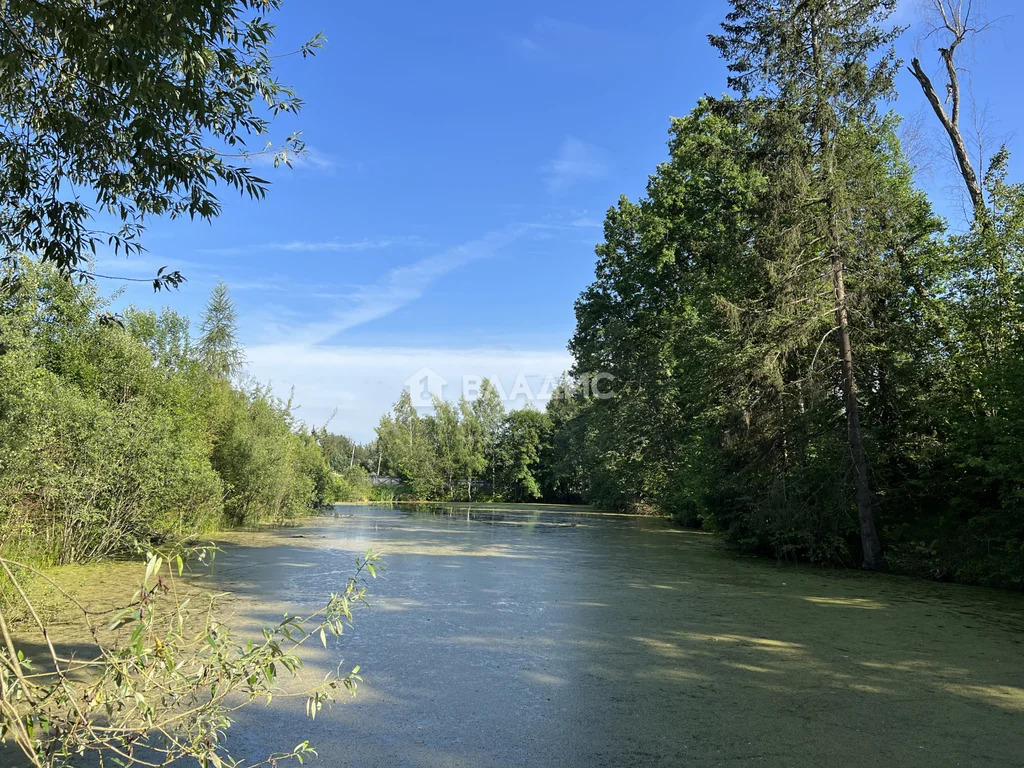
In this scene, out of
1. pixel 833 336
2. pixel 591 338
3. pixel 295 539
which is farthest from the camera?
pixel 591 338

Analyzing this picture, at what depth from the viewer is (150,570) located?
1457 millimetres

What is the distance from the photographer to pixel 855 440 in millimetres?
8781

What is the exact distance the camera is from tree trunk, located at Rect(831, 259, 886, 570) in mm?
8648

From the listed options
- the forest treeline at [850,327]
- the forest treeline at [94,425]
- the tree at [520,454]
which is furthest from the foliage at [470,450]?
the forest treeline at [850,327]

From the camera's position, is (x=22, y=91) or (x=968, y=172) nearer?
(x=22, y=91)

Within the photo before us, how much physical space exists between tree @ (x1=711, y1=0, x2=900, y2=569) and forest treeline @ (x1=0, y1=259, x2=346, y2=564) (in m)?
8.35

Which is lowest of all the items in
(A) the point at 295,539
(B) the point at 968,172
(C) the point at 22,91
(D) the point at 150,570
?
(A) the point at 295,539

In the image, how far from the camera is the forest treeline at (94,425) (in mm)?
5539

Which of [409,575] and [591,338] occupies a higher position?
[591,338]

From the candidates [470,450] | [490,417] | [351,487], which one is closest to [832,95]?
[351,487]

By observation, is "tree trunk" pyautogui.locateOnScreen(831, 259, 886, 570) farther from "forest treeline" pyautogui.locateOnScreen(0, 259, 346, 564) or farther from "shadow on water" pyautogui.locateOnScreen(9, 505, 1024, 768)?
"forest treeline" pyautogui.locateOnScreen(0, 259, 346, 564)

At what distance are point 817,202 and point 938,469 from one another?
388 centimetres

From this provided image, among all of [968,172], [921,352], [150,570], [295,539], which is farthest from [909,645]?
[295,539]

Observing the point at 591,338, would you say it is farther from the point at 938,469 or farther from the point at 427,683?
the point at 427,683
